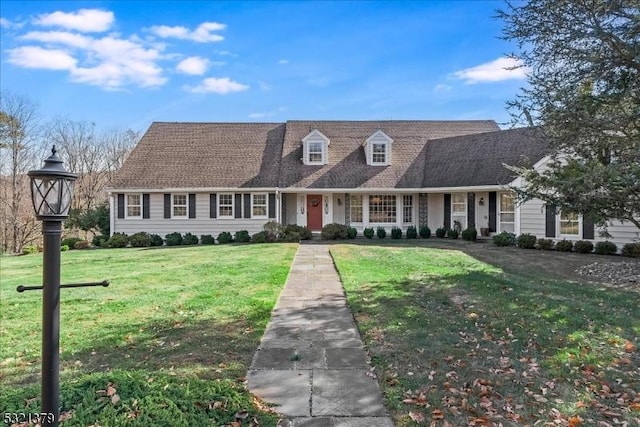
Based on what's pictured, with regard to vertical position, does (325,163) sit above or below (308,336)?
above

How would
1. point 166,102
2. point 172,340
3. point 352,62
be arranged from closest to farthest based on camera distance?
point 172,340, point 352,62, point 166,102

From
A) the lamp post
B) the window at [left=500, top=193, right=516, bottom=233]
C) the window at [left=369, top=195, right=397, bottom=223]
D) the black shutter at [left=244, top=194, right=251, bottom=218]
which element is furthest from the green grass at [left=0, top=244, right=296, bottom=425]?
the window at [left=500, top=193, right=516, bottom=233]

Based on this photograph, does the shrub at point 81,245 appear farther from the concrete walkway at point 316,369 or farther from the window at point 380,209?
the concrete walkway at point 316,369

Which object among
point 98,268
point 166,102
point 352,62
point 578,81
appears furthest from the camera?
point 166,102

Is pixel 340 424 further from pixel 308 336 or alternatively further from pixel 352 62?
pixel 352 62

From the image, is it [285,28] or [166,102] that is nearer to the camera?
[285,28]

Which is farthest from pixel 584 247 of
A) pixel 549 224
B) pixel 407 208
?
pixel 407 208

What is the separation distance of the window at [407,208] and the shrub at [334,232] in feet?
11.3

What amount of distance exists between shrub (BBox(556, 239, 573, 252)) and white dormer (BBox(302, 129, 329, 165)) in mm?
11233

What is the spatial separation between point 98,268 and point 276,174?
10.7 metres

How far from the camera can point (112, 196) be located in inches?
813

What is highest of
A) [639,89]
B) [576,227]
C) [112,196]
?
[639,89]

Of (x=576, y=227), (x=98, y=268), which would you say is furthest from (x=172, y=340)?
(x=576, y=227)

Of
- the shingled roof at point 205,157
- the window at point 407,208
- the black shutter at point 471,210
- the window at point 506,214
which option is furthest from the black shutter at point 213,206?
the window at point 506,214
